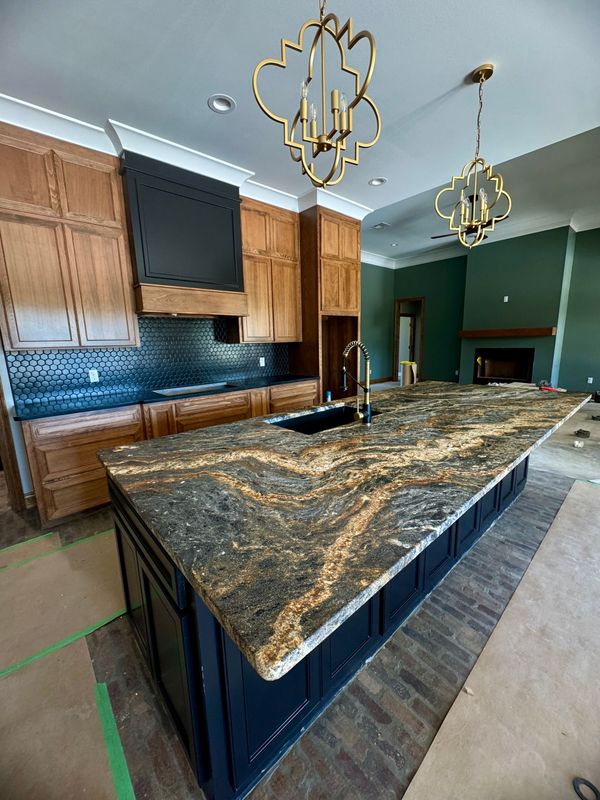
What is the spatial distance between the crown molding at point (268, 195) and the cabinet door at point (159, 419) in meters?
2.33

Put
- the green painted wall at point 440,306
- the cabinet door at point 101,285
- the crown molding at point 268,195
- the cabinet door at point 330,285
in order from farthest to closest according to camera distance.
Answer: the green painted wall at point 440,306 → the cabinet door at point 330,285 → the crown molding at point 268,195 → the cabinet door at point 101,285

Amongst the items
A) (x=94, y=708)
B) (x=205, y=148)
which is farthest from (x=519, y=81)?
(x=94, y=708)

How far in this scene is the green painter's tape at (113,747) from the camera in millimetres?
985

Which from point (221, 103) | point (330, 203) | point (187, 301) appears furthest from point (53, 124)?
point (330, 203)

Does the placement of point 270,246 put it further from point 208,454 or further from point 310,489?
point 310,489

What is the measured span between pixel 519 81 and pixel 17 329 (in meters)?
3.73

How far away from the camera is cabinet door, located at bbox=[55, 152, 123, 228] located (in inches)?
95.3

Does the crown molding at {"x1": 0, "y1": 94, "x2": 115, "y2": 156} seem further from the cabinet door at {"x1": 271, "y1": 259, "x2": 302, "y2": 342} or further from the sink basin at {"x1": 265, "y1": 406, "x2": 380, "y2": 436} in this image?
the sink basin at {"x1": 265, "y1": 406, "x2": 380, "y2": 436}

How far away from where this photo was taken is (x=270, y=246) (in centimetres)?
365

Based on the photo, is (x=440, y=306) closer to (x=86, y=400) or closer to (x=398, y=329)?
(x=398, y=329)

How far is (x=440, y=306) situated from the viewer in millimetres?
7371

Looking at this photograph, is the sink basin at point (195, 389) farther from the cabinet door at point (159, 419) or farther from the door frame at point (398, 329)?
the door frame at point (398, 329)

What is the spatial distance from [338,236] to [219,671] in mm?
4185

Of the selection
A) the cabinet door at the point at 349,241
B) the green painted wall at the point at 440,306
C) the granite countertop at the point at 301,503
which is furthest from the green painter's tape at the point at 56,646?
the green painted wall at the point at 440,306
